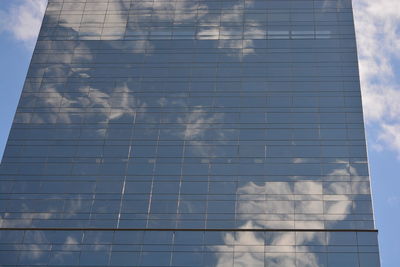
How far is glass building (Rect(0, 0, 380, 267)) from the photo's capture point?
228 feet

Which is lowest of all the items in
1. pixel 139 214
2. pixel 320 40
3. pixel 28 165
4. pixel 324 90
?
pixel 139 214

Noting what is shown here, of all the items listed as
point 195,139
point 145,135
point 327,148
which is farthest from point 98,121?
point 327,148

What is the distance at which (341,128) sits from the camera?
77438 millimetres

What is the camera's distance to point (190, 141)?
7738 centimetres

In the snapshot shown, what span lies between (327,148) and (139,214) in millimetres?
20429

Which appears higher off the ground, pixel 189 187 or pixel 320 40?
pixel 320 40

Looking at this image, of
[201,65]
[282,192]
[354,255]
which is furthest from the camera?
[201,65]

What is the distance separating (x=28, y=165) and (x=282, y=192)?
26344 millimetres

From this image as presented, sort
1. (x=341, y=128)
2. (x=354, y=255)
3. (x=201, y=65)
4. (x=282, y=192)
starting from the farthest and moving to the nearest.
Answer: (x=201, y=65)
(x=341, y=128)
(x=282, y=192)
(x=354, y=255)

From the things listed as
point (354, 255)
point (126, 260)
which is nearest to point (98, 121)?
point (126, 260)

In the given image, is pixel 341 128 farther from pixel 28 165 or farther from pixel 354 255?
pixel 28 165

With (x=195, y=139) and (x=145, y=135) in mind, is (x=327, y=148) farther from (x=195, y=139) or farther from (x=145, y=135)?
(x=145, y=135)

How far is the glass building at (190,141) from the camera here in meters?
69.4

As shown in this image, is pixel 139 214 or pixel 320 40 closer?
pixel 139 214
